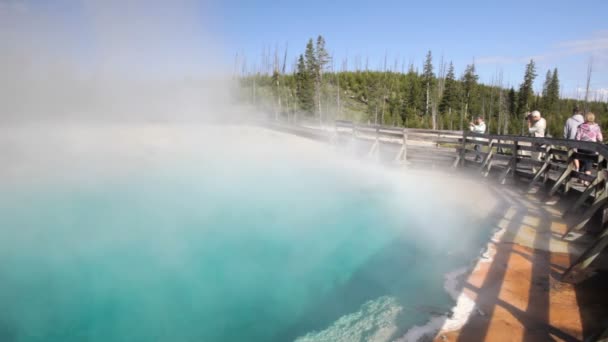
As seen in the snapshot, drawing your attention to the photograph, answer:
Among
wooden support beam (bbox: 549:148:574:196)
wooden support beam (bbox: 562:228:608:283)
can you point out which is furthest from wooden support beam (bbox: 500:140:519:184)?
wooden support beam (bbox: 562:228:608:283)

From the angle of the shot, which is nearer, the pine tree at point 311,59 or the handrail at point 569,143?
the handrail at point 569,143

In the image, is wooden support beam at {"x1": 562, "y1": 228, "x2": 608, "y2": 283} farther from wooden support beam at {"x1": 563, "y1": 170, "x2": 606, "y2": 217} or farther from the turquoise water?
wooden support beam at {"x1": 563, "y1": 170, "x2": 606, "y2": 217}

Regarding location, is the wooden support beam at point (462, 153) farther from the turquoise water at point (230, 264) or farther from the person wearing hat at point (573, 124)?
the person wearing hat at point (573, 124)

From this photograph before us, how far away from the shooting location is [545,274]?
12.8 feet

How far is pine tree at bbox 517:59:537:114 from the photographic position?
50.1 metres

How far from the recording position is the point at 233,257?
6031 mm

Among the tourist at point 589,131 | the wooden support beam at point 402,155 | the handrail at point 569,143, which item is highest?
the tourist at point 589,131

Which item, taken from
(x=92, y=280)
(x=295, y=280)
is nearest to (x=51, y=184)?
(x=92, y=280)

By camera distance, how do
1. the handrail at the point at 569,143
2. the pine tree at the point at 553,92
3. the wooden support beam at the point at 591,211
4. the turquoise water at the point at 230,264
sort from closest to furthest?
the turquoise water at the point at 230,264 → the wooden support beam at the point at 591,211 → the handrail at the point at 569,143 → the pine tree at the point at 553,92

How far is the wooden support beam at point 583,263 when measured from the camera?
3682 mm

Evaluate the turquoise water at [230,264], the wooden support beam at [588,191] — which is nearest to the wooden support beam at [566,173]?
the wooden support beam at [588,191]

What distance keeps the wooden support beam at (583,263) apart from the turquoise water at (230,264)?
3.33 ft

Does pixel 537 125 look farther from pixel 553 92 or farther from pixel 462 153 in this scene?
pixel 553 92

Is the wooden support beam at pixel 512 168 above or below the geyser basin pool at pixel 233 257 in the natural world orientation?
above
